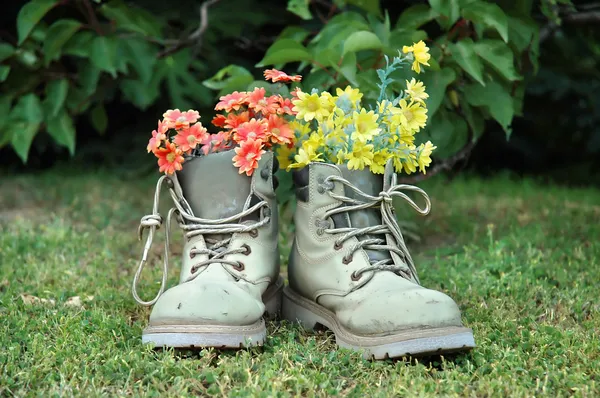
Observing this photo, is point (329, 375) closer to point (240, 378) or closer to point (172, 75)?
point (240, 378)

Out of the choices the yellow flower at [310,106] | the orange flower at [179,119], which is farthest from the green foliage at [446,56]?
the orange flower at [179,119]

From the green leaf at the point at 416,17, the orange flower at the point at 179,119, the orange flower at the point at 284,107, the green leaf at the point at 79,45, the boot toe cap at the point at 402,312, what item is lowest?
the green leaf at the point at 79,45

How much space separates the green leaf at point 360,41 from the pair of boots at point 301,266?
0.55 m

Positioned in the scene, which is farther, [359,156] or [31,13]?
[31,13]

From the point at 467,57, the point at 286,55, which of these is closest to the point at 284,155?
the point at 286,55

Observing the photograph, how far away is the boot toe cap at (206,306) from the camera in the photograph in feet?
5.15

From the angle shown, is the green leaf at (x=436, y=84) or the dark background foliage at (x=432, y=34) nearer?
the green leaf at (x=436, y=84)

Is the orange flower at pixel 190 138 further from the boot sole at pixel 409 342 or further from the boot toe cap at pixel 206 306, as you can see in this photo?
the boot sole at pixel 409 342

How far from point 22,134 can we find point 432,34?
186cm

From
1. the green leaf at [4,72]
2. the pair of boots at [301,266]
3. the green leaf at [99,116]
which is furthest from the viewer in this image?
the green leaf at [99,116]

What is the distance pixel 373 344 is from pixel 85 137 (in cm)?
365

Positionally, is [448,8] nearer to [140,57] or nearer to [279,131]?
[279,131]

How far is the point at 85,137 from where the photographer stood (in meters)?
4.76

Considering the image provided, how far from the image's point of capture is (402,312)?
5.07 ft
